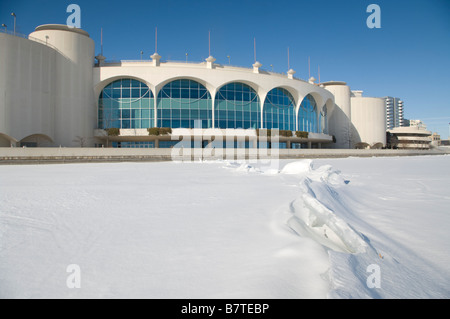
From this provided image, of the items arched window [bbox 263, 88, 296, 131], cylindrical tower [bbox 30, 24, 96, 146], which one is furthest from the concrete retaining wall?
cylindrical tower [bbox 30, 24, 96, 146]

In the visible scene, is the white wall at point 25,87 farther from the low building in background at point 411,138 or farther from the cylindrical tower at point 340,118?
the low building in background at point 411,138

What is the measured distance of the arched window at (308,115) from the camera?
201 feet

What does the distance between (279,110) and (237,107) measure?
32.8 ft

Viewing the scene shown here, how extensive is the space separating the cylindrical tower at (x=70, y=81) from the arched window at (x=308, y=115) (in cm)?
4372

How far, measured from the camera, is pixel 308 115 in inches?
2499

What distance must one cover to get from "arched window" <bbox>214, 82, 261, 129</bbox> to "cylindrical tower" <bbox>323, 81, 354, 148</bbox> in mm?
31831

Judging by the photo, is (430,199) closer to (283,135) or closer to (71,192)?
(71,192)

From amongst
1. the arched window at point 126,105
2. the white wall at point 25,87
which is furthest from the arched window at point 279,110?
the white wall at point 25,87

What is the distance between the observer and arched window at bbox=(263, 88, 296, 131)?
185 feet

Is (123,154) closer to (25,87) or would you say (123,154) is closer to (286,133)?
(25,87)

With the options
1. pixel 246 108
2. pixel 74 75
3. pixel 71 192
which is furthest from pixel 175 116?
pixel 71 192

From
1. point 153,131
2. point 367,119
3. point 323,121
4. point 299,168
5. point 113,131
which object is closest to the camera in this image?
point 299,168

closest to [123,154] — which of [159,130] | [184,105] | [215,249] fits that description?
[159,130]
